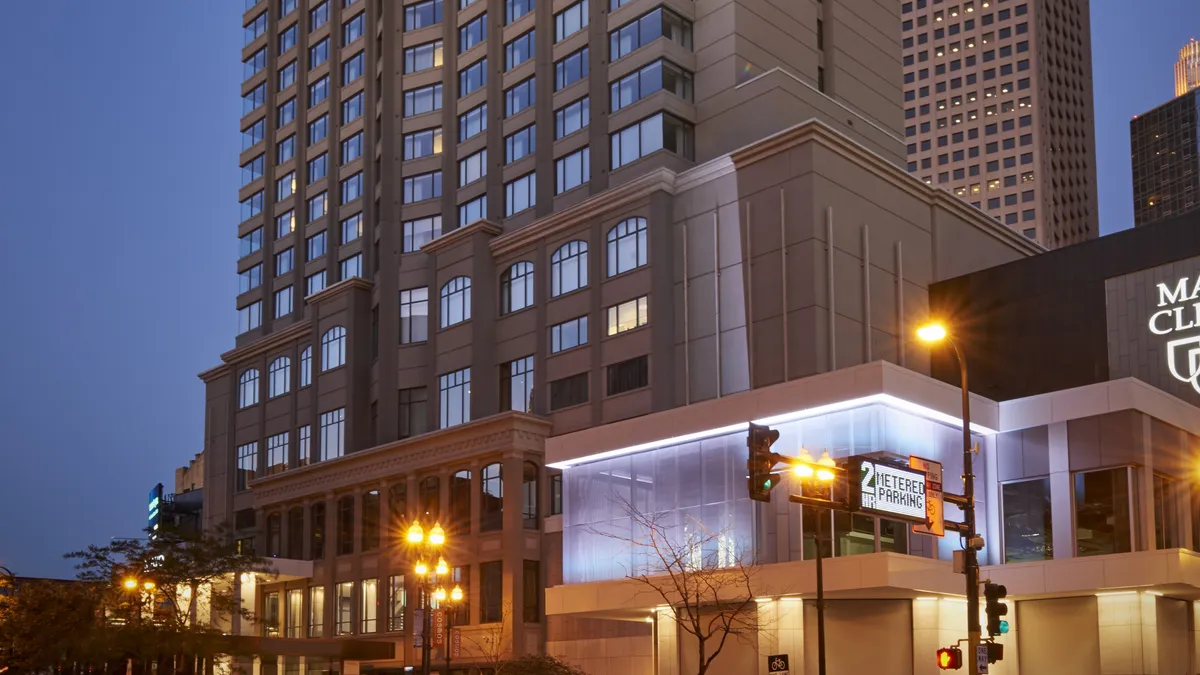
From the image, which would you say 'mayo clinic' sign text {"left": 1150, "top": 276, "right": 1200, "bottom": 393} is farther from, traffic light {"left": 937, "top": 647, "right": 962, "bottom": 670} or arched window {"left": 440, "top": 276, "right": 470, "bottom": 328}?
arched window {"left": 440, "top": 276, "right": 470, "bottom": 328}

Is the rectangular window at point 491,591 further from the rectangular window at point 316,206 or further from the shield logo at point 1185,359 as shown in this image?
the rectangular window at point 316,206

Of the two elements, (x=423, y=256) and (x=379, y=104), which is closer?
(x=423, y=256)

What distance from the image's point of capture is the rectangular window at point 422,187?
286 ft

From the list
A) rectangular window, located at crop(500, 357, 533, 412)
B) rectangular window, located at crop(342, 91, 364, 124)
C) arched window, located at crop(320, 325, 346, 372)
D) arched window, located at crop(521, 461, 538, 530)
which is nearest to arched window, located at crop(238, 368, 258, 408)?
arched window, located at crop(320, 325, 346, 372)

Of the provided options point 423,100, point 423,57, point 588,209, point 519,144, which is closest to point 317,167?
point 423,100

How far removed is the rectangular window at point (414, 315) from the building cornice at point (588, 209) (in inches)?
289

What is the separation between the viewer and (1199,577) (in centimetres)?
4344

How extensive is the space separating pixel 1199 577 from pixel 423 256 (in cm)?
5280

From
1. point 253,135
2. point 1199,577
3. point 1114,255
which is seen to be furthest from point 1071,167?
point 1199,577

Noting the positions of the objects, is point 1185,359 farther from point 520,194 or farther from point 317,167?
point 317,167

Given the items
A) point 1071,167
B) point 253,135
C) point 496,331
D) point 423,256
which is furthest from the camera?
point 1071,167

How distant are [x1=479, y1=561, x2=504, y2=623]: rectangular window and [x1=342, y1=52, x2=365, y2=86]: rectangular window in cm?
4206

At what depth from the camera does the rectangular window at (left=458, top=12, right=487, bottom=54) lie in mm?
85875

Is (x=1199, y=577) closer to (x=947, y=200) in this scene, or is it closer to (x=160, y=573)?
(x=947, y=200)
